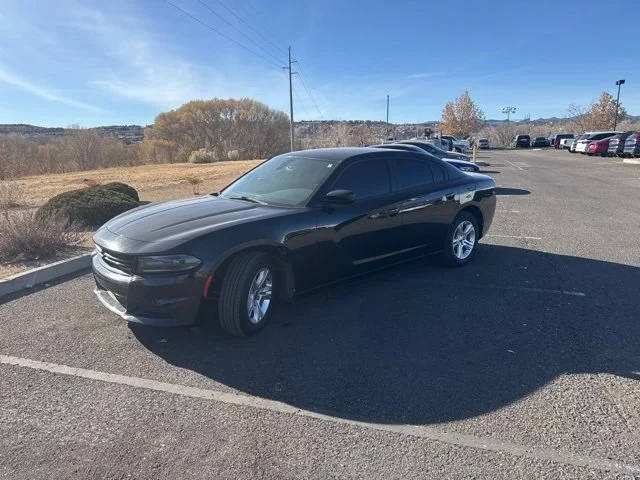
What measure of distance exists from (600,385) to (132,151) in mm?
65320

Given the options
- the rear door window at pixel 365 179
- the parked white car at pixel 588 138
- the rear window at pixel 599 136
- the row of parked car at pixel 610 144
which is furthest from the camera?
the rear window at pixel 599 136

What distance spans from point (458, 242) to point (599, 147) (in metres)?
33.9

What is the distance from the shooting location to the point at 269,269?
4.02 meters

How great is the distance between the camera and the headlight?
3.46m

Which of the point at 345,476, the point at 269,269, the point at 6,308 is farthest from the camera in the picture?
the point at 6,308

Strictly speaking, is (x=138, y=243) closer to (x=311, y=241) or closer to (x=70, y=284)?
(x=311, y=241)

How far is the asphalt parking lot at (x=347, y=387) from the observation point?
2.49m

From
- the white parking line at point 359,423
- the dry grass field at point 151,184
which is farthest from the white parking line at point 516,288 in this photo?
the dry grass field at point 151,184

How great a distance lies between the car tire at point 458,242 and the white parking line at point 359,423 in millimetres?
3358

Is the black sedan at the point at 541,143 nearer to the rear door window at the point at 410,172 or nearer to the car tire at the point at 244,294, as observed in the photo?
the rear door window at the point at 410,172

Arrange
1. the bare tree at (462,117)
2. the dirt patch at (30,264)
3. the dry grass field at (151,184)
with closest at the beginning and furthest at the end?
the dirt patch at (30,264) → the dry grass field at (151,184) → the bare tree at (462,117)

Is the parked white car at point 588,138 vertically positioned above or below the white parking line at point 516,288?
above

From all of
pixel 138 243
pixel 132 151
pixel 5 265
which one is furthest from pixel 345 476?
pixel 132 151

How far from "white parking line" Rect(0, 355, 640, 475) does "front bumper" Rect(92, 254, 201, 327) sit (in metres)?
0.47
